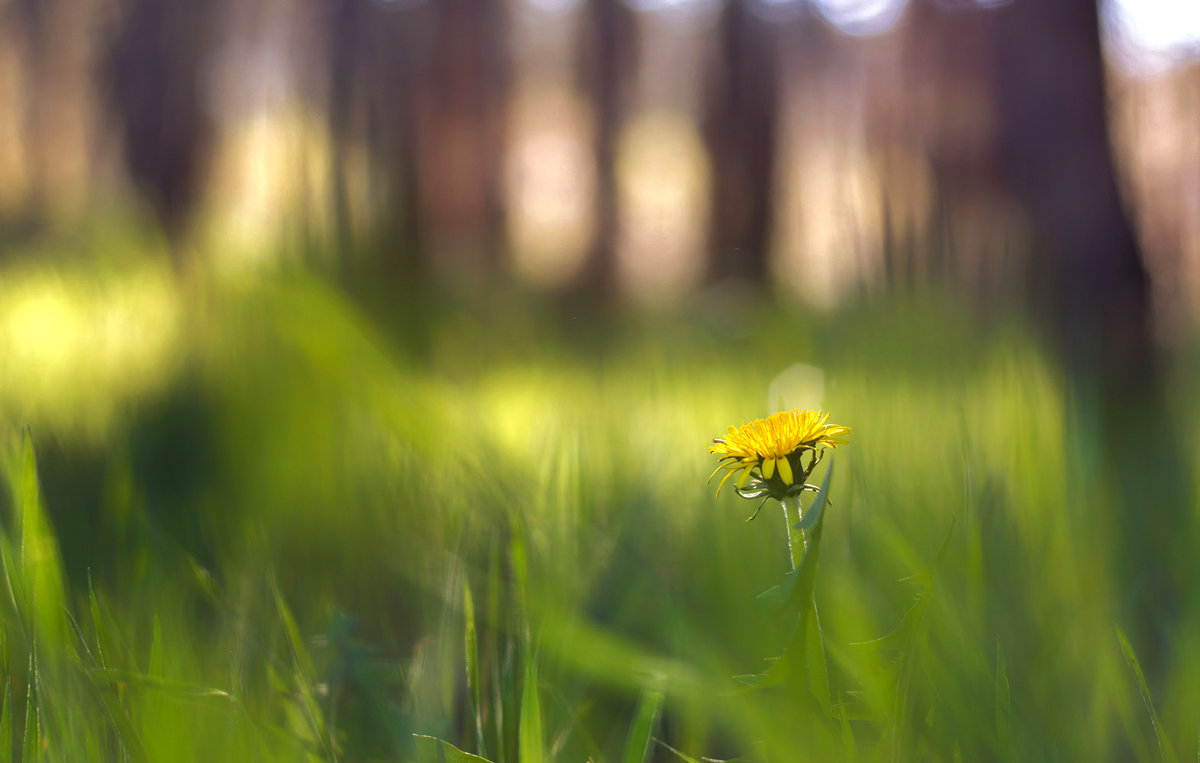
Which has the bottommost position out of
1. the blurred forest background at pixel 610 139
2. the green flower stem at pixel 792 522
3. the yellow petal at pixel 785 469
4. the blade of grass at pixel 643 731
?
the blade of grass at pixel 643 731

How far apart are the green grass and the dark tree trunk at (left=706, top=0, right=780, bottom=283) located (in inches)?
104

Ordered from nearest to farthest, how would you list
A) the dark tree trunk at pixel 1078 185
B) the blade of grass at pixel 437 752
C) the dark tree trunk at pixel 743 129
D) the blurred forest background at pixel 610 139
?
the blade of grass at pixel 437 752, the blurred forest background at pixel 610 139, the dark tree trunk at pixel 1078 185, the dark tree trunk at pixel 743 129

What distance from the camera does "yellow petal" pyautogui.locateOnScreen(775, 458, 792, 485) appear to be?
26 centimetres

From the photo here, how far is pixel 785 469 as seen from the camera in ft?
0.86

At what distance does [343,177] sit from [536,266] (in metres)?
3.47

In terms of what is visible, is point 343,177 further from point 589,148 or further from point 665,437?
point 589,148

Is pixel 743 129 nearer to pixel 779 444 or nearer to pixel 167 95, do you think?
pixel 167 95

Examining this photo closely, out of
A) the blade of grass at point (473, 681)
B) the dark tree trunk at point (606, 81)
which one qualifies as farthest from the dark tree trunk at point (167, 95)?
the blade of grass at point (473, 681)

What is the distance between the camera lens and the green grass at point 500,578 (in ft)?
0.78

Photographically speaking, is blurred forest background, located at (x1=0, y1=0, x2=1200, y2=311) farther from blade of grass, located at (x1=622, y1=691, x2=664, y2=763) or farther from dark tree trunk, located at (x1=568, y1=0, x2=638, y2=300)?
blade of grass, located at (x1=622, y1=691, x2=664, y2=763)

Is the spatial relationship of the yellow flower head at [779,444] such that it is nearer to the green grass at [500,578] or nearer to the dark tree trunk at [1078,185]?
the green grass at [500,578]

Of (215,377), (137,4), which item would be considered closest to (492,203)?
(137,4)

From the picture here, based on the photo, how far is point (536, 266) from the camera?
374 cm

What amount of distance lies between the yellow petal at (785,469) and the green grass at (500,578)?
52 millimetres
